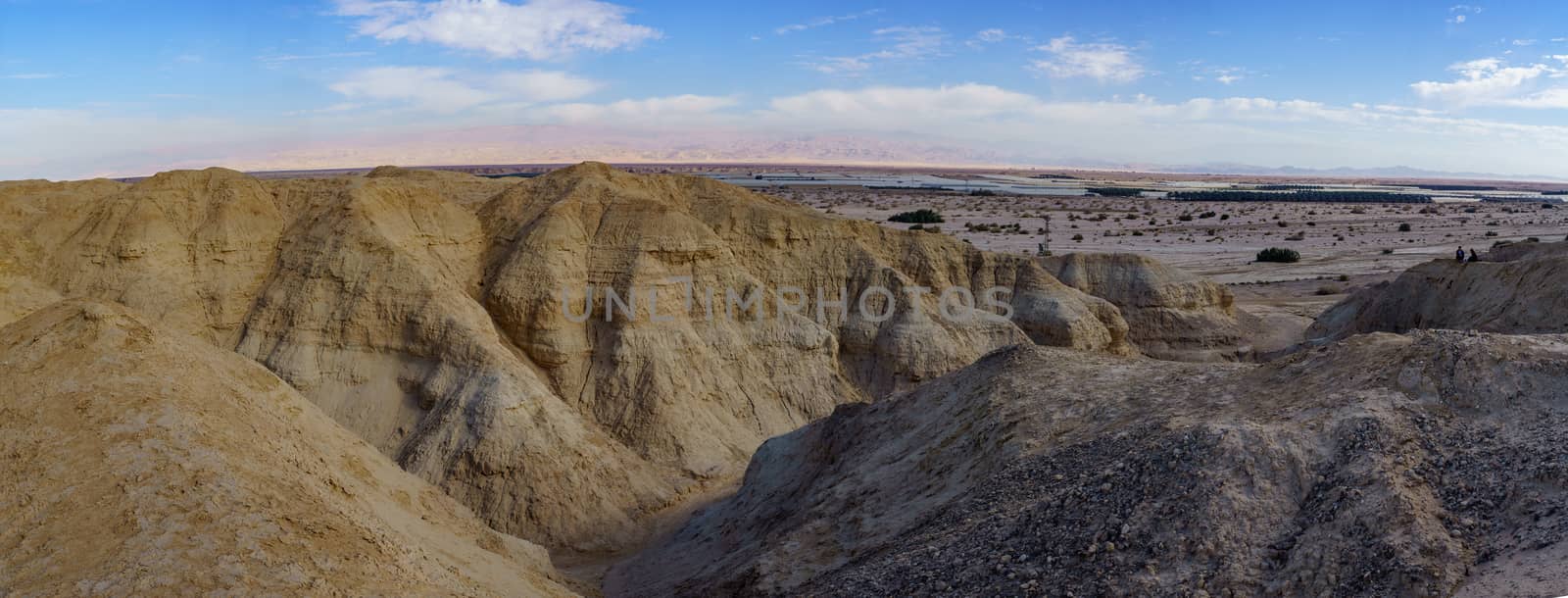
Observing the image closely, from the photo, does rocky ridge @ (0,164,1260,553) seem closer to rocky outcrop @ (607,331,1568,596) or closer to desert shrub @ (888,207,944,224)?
rocky outcrop @ (607,331,1568,596)

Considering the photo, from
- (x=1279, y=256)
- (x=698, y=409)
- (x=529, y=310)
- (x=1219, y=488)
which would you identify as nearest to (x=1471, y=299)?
(x=698, y=409)

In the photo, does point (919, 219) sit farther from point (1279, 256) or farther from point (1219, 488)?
point (1219, 488)

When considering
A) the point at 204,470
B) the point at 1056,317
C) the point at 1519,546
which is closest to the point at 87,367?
the point at 204,470

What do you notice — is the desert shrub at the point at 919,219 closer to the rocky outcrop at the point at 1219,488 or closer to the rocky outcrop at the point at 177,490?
the rocky outcrop at the point at 1219,488

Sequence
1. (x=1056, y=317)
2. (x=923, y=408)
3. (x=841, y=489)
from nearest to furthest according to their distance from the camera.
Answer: (x=841, y=489), (x=923, y=408), (x=1056, y=317)

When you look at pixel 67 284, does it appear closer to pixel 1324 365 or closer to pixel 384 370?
pixel 384 370

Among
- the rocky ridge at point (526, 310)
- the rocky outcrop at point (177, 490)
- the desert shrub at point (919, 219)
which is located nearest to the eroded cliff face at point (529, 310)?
the rocky ridge at point (526, 310)

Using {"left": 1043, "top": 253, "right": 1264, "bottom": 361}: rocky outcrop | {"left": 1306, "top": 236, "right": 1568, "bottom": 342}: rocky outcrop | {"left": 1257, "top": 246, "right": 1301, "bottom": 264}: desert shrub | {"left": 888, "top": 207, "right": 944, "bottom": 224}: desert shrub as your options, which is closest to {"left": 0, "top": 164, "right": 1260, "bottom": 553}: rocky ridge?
{"left": 1043, "top": 253, "right": 1264, "bottom": 361}: rocky outcrop
